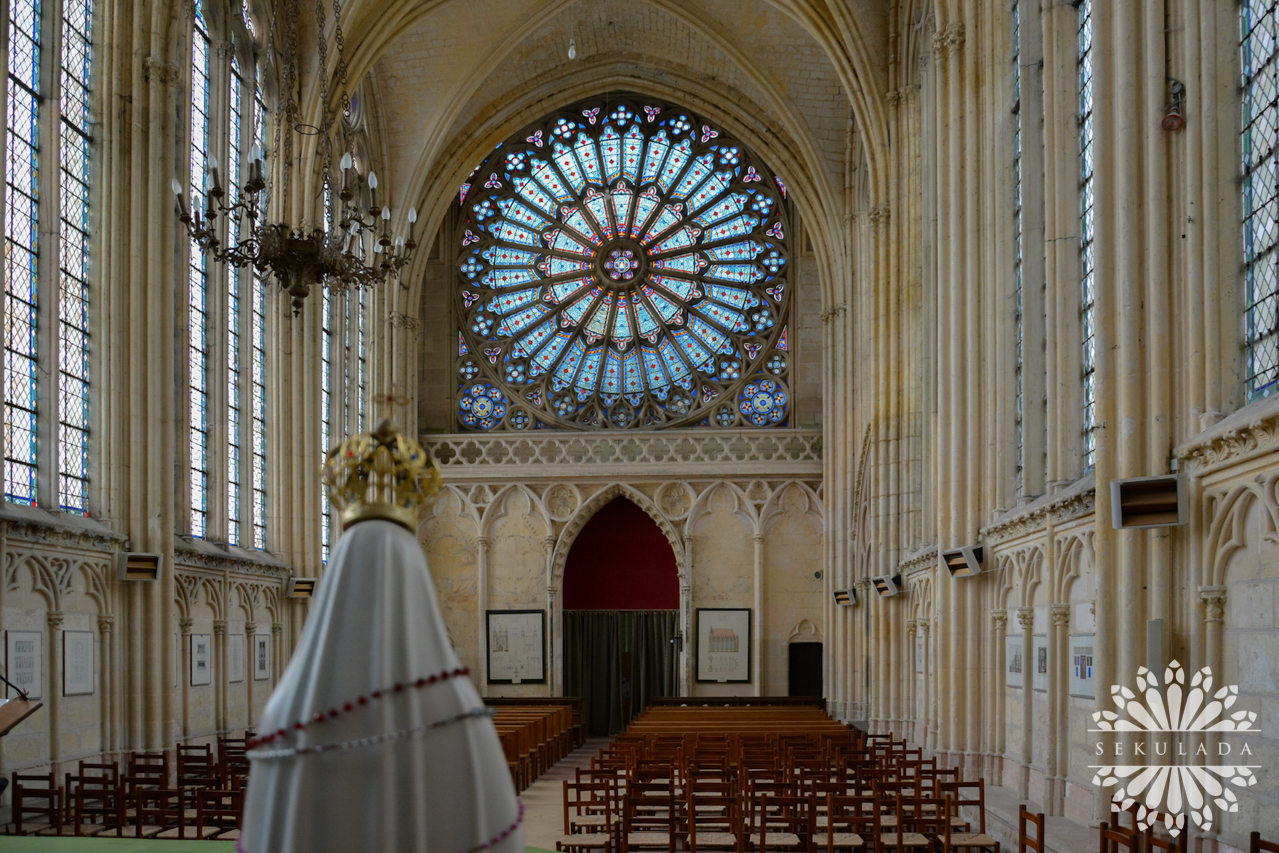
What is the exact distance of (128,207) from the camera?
15.4 metres

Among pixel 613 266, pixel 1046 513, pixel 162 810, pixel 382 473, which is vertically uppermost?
pixel 613 266

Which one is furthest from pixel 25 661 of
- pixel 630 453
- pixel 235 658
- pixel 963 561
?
pixel 630 453

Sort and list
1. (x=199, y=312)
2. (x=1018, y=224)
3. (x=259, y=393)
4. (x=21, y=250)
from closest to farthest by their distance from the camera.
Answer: (x=21, y=250) → (x=1018, y=224) → (x=199, y=312) → (x=259, y=393)

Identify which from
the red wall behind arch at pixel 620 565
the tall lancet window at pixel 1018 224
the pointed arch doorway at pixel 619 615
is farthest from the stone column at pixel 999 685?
the red wall behind arch at pixel 620 565

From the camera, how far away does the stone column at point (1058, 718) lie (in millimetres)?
11227

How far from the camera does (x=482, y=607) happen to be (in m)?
27.6

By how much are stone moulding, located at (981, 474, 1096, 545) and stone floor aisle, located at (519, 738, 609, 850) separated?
4668 mm

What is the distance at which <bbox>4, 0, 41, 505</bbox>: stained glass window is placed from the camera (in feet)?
43.9

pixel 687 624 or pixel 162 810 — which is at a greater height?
pixel 162 810

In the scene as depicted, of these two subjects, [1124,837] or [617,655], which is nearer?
[1124,837]

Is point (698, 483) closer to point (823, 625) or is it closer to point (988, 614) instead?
point (823, 625)

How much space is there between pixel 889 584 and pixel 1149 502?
10685mm

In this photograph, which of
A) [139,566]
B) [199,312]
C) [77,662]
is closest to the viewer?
[77,662]

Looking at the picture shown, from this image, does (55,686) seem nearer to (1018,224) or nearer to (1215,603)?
(1215,603)
